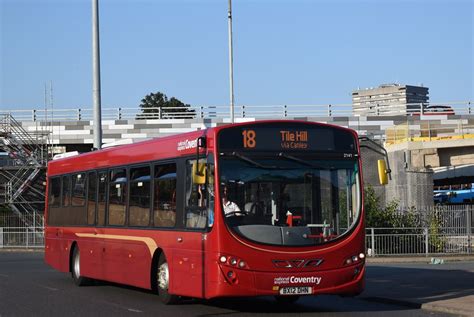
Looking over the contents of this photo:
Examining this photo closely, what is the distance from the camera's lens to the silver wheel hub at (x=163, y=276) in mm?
15337

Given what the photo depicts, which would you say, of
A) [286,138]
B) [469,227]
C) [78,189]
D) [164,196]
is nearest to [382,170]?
[286,138]

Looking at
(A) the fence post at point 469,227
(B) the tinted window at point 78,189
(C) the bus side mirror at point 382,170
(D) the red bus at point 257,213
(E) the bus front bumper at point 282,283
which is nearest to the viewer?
(E) the bus front bumper at point 282,283

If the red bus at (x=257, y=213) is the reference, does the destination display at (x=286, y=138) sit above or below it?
above

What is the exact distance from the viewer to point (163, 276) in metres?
15.5

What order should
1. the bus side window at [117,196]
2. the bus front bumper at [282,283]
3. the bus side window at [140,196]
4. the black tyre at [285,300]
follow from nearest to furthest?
the bus front bumper at [282,283], the black tyre at [285,300], the bus side window at [140,196], the bus side window at [117,196]

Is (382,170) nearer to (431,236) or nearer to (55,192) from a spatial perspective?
(55,192)

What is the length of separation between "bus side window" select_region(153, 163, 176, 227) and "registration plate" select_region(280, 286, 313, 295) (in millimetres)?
A: 2529

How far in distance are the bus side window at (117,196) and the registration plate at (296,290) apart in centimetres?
486

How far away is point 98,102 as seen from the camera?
2738cm

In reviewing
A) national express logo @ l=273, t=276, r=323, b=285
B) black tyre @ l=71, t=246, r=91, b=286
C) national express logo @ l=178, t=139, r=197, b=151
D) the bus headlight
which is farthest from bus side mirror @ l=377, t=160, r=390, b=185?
black tyre @ l=71, t=246, r=91, b=286

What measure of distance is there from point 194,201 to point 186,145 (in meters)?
1.08

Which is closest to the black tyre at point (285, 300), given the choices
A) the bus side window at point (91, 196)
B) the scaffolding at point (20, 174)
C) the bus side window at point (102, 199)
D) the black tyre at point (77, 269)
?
the bus side window at point (102, 199)

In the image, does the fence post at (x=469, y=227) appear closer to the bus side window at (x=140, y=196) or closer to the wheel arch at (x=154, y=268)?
the bus side window at (x=140, y=196)

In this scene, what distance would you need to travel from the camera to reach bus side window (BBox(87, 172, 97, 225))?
62.5ft
